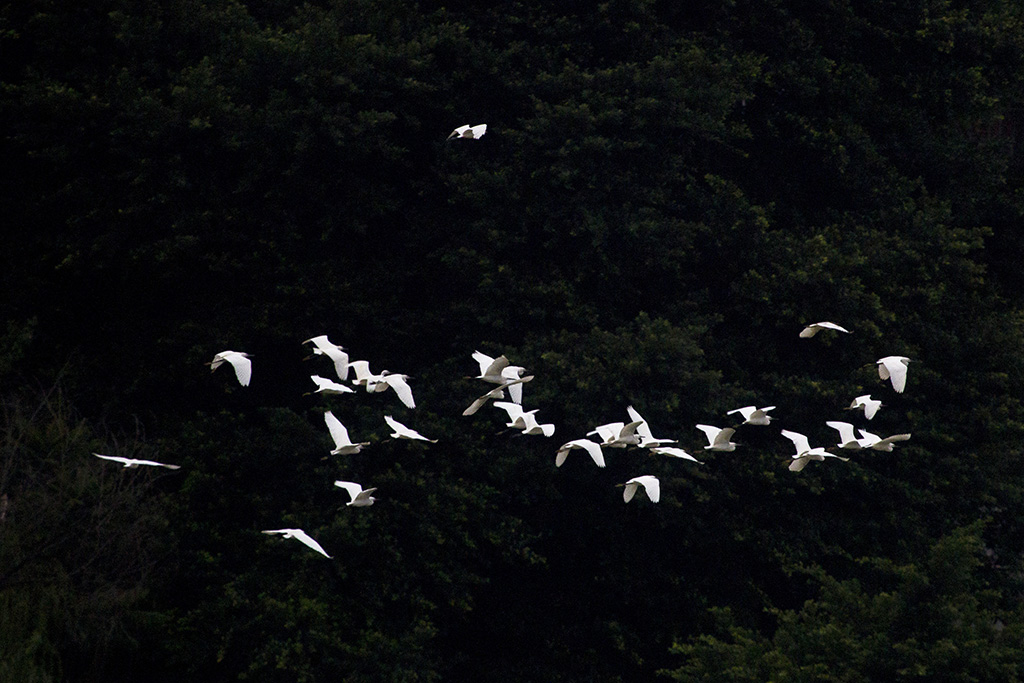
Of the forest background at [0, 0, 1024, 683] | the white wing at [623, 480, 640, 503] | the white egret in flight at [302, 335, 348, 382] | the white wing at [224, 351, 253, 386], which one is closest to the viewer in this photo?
the white wing at [224, 351, 253, 386]

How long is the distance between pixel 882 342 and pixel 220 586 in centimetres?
869

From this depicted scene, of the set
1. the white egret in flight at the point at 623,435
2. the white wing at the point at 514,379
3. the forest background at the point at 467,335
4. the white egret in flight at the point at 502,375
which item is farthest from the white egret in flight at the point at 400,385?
the forest background at the point at 467,335

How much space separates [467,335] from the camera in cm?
1559

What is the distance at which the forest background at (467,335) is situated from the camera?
13.8m

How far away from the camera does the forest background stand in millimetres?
13836

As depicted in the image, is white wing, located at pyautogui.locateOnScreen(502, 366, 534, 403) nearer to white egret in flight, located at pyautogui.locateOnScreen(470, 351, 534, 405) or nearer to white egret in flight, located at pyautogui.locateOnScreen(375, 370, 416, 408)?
white egret in flight, located at pyautogui.locateOnScreen(470, 351, 534, 405)

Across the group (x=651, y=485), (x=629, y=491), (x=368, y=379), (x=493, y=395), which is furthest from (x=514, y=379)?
(x=651, y=485)

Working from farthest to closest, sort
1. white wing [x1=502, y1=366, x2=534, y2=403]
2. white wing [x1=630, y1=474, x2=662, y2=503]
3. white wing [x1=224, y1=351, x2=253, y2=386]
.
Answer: white wing [x1=502, y1=366, x2=534, y2=403] < white wing [x1=630, y1=474, x2=662, y2=503] < white wing [x1=224, y1=351, x2=253, y2=386]

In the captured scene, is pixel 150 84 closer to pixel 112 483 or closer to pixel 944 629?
pixel 112 483

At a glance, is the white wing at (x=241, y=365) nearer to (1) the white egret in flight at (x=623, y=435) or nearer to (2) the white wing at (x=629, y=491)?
(1) the white egret in flight at (x=623, y=435)

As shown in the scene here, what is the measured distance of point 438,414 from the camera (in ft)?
48.9

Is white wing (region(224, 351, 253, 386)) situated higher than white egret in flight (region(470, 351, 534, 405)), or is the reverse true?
white wing (region(224, 351, 253, 386))

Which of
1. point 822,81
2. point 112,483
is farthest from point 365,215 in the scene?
point 822,81

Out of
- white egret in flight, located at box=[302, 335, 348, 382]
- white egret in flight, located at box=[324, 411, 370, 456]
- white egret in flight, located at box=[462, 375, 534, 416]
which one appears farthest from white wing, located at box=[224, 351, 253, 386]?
white egret in flight, located at box=[462, 375, 534, 416]
